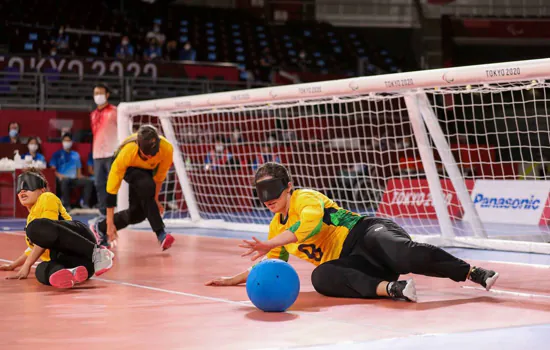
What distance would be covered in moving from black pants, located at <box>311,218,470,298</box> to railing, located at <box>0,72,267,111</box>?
14.7 m

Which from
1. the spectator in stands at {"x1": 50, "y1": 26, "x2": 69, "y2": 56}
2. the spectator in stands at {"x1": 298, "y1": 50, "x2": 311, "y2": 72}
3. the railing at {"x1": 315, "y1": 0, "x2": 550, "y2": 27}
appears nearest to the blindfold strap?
the spectator in stands at {"x1": 50, "y1": 26, "x2": 69, "y2": 56}

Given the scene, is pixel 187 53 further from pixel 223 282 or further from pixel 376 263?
pixel 376 263

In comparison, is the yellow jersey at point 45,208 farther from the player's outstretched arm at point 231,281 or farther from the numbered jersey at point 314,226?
the numbered jersey at point 314,226

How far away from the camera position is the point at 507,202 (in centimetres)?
1334

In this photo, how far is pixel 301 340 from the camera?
4055 mm

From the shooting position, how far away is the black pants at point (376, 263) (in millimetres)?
5488

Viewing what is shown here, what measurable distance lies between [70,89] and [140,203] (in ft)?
39.4

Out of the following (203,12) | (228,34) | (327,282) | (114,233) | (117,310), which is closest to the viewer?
(117,310)

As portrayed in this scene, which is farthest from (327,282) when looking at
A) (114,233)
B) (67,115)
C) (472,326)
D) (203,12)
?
(203,12)

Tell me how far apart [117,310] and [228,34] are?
82.1 feet

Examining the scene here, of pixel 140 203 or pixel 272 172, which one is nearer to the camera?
pixel 272 172

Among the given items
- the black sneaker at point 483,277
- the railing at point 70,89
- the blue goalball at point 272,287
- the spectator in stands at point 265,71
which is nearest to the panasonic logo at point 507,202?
the black sneaker at point 483,277

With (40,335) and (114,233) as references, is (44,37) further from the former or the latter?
(40,335)

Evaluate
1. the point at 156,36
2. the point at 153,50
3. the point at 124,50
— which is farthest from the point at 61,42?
the point at 156,36
